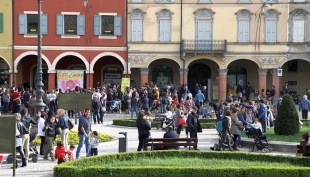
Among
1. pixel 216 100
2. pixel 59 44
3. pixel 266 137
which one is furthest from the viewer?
pixel 216 100

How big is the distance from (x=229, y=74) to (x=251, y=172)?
34170 millimetres

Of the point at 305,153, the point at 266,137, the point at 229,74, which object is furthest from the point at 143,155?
the point at 229,74

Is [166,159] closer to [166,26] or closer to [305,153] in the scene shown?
[305,153]

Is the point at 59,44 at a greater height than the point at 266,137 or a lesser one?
greater

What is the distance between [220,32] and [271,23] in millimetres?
3823

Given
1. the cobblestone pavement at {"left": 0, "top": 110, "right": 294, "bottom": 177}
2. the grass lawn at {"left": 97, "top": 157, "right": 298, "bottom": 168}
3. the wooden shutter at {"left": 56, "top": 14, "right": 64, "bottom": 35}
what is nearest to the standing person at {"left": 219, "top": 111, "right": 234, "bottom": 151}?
the cobblestone pavement at {"left": 0, "top": 110, "right": 294, "bottom": 177}

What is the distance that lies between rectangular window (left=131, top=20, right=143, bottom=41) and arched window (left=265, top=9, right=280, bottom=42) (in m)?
9.32

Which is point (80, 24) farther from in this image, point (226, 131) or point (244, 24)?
point (226, 131)

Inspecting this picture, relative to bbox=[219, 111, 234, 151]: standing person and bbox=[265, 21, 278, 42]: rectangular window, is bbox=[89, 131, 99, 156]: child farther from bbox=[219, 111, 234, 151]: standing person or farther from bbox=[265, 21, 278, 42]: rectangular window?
bbox=[265, 21, 278, 42]: rectangular window

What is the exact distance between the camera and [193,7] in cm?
4544

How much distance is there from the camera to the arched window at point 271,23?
45.2 meters

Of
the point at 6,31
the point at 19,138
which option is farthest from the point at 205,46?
the point at 19,138

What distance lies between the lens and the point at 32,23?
44.5 metres

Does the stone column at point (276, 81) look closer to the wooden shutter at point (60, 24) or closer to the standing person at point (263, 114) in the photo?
the wooden shutter at point (60, 24)
